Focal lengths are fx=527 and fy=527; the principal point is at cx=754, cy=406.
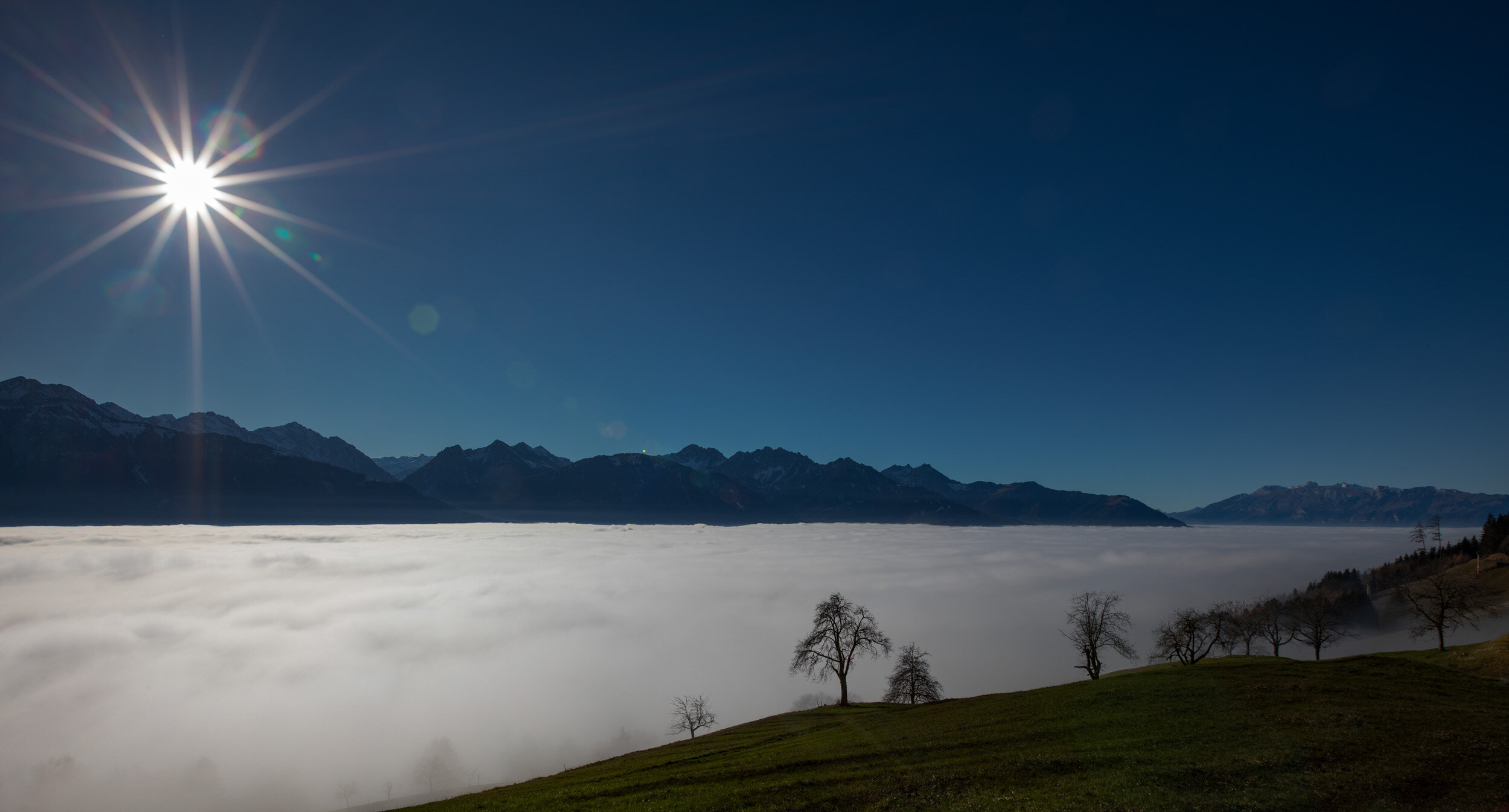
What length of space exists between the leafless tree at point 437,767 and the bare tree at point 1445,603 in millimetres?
218961

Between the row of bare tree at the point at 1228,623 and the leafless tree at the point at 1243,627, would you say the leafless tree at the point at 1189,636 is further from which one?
the leafless tree at the point at 1243,627

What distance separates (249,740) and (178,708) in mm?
33520

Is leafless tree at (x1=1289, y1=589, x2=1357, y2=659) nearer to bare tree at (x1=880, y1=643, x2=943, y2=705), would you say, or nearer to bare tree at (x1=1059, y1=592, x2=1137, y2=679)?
bare tree at (x1=1059, y1=592, x2=1137, y2=679)

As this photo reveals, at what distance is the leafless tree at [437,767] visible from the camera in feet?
517

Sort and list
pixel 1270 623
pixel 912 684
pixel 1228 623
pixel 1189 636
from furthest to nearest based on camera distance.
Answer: pixel 1270 623 → pixel 1228 623 → pixel 1189 636 → pixel 912 684

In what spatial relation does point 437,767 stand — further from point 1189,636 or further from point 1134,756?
point 1134,756

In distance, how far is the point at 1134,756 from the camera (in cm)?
2672

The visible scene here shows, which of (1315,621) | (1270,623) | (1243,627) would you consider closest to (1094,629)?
(1243,627)

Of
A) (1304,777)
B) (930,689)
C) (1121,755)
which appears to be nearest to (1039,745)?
(1121,755)

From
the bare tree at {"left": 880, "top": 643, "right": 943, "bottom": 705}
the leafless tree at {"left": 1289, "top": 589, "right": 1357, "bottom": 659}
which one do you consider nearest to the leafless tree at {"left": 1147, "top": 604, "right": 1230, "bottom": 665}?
the leafless tree at {"left": 1289, "top": 589, "right": 1357, "bottom": 659}

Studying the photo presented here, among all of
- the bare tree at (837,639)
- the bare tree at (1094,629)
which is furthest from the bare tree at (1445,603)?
the bare tree at (837,639)

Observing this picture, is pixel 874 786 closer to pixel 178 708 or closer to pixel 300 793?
pixel 300 793

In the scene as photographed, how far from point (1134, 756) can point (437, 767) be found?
648 feet

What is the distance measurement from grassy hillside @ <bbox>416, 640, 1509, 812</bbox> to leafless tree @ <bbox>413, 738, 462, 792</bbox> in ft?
526
